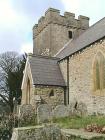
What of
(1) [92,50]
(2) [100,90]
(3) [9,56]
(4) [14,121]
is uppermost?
(3) [9,56]

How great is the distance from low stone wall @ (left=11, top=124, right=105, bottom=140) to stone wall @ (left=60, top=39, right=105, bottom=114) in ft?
29.4

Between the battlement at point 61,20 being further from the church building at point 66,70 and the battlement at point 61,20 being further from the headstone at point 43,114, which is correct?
the headstone at point 43,114

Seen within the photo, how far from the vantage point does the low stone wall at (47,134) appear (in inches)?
291

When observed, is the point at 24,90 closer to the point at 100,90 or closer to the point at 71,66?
the point at 71,66

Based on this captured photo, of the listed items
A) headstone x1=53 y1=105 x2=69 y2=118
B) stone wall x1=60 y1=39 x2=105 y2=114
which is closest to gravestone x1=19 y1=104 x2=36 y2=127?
headstone x1=53 y1=105 x2=69 y2=118

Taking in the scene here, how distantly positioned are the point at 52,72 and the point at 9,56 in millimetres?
22209

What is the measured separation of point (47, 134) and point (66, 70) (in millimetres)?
14318

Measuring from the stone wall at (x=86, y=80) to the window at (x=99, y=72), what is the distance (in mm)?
220

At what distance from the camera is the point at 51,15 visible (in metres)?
28.9

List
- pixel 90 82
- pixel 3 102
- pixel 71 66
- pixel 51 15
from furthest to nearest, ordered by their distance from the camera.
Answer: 1. pixel 3 102
2. pixel 51 15
3. pixel 71 66
4. pixel 90 82

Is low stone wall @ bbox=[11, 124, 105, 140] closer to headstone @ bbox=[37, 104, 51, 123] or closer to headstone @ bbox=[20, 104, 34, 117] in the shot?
headstone @ bbox=[37, 104, 51, 123]

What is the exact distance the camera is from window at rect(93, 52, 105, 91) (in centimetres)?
1712

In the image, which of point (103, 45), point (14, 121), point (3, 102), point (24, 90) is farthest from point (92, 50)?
point (3, 102)

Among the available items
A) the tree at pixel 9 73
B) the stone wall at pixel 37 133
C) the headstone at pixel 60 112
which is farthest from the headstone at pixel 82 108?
the tree at pixel 9 73
